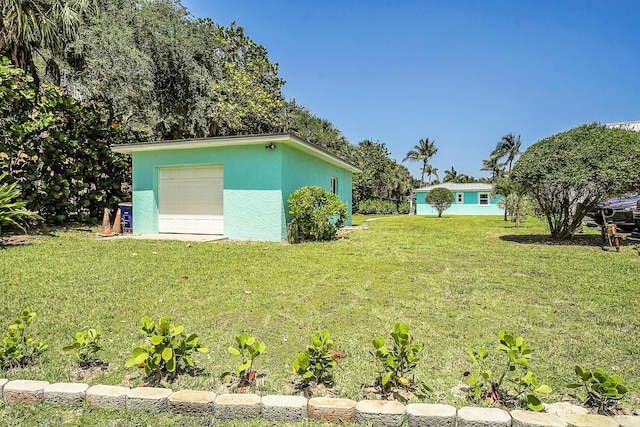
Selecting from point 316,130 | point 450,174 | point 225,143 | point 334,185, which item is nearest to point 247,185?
point 225,143

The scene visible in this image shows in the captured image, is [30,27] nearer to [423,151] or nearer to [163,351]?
[163,351]

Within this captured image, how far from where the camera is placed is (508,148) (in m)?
51.9

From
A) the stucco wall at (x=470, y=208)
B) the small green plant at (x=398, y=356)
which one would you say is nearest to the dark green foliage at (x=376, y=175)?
the stucco wall at (x=470, y=208)

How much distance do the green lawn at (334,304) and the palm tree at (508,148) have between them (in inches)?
1950

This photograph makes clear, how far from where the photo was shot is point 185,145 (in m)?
10.8

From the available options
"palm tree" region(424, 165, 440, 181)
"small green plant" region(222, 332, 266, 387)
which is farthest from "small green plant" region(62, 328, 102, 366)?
"palm tree" region(424, 165, 440, 181)

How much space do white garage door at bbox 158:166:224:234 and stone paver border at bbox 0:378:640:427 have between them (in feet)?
29.2

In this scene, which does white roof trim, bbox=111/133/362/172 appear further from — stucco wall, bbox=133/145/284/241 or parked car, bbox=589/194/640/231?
parked car, bbox=589/194/640/231

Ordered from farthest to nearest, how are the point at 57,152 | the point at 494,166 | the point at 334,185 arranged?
1. the point at 494,166
2. the point at 334,185
3. the point at 57,152

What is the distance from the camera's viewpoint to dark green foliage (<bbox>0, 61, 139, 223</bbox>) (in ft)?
30.7

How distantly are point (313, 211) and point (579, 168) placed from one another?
6.99 meters

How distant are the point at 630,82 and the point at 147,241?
20.2 metres

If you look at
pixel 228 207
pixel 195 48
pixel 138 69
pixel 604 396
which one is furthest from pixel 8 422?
pixel 195 48

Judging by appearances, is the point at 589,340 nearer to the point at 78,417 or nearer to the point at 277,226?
the point at 78,417
